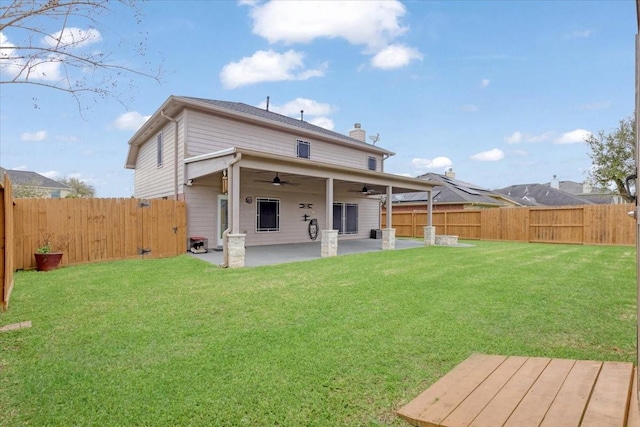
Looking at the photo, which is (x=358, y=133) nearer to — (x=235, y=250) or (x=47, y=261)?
(x=235, y=250)

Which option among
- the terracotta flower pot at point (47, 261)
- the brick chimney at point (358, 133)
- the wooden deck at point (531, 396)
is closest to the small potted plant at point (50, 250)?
the terracotta flower pot at point (47, 261)

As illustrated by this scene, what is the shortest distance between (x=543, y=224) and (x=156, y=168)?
17.6 m

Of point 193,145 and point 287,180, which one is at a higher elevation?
point 193,145

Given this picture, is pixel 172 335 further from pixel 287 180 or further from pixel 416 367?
pixel 287 180

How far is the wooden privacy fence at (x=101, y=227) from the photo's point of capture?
26.5ft

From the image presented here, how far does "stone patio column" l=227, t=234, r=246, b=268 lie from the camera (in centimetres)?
820

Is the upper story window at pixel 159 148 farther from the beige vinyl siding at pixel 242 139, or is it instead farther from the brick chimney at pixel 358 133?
the brick chimney at pixel 358 133

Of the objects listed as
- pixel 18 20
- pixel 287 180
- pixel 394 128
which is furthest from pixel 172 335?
pixel 394 128

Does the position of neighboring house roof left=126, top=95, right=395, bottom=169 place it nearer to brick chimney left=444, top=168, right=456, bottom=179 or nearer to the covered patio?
the covered patio

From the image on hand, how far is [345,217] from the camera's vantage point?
55.8 ft

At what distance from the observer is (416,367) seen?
296cm

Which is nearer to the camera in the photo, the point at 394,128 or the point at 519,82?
the point at 519,82

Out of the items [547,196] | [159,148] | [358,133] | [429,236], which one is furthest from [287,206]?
[547,196]

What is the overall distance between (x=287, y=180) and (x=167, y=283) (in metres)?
7.87
